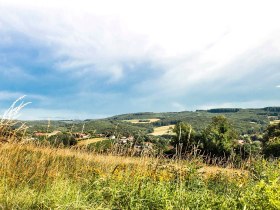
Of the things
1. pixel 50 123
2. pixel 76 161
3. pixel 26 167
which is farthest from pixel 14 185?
pixel 76 161

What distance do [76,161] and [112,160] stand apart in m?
0.86

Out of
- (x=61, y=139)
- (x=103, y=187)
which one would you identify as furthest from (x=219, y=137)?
(x=103, y=187)

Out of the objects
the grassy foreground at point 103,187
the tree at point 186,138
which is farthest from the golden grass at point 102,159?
the tree at point 186,138

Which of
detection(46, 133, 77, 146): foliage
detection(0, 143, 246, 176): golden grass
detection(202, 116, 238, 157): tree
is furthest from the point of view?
detection(202, 116, 238, 157): tree

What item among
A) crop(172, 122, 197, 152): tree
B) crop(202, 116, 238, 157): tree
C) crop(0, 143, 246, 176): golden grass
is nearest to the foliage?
crop(0, 143, 246, 176): golden grass

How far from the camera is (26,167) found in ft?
19.3

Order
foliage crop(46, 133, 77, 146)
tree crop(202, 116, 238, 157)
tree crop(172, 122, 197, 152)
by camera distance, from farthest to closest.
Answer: tree crop(202, 116, 238, 157)
foliage crop(46, 133, 77, 146)
tree crop(172, 122, 197, 152)

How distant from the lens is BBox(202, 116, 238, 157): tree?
1531 inches

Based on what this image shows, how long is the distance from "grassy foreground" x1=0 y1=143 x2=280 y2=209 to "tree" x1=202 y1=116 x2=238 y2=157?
98.6ft

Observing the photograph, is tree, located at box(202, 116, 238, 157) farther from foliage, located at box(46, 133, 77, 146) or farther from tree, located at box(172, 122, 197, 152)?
foliage, located at box(46, 133, 77, 146)

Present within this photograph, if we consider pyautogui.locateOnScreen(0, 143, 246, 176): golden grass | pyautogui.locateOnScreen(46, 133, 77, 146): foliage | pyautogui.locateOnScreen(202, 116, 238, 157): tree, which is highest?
pyautogui.locateOnScreen(46, 133, 77, 146): foliage

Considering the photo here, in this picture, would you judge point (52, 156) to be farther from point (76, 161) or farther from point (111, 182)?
point (111, 182)

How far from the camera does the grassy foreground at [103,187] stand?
13.9 ft

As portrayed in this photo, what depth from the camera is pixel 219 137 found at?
40469 millimetres
